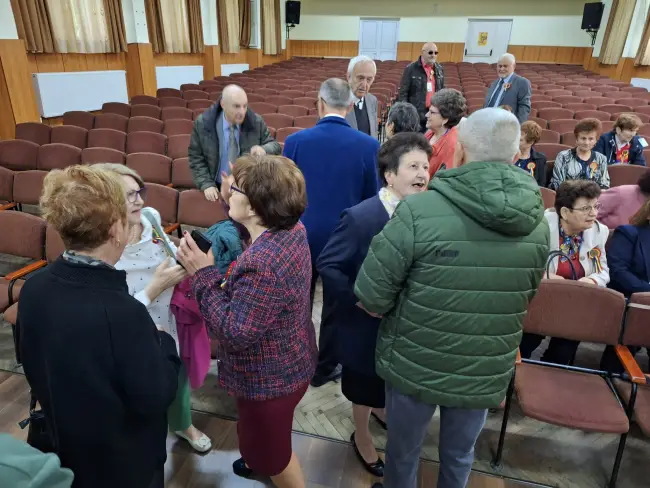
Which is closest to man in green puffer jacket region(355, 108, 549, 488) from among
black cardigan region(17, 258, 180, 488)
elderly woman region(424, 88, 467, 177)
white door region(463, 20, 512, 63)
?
black cardigan region(17, 258, 180, 488)

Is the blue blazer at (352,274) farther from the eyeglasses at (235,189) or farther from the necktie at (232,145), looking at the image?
the necktie at (232,145)

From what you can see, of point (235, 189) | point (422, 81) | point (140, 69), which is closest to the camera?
point (235, 189)

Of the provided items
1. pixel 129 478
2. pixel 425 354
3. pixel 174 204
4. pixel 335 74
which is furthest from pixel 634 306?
pixel 335 74

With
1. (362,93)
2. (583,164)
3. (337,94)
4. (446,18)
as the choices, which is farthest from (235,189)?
(446,18)

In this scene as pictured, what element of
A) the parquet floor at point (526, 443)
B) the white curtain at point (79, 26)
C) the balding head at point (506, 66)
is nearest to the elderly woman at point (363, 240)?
the parquet floor at point (526, 443)

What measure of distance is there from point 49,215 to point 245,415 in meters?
0.82

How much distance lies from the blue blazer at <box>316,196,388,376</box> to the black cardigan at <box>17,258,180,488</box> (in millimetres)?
662

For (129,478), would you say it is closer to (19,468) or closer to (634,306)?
(19,468)

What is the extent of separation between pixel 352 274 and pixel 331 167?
777mm

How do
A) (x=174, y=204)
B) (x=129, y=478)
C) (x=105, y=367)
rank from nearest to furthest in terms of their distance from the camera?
1. (x=105, y=367)
2. (x=129, y=478)
3. (x=174, y=204)

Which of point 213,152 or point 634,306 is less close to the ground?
point 213,152

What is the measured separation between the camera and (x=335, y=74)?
11.5 m

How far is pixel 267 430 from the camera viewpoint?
1348mm

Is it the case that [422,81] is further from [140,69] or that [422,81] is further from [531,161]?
[140,69]
